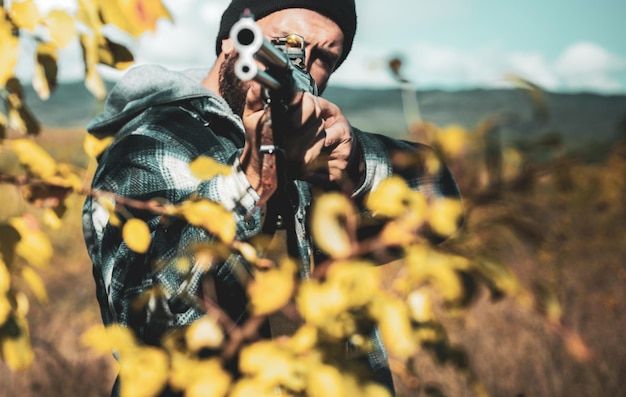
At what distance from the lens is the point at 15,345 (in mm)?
509

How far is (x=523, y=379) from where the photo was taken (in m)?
2.60

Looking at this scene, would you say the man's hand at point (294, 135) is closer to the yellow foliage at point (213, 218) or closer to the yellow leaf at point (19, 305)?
the yellow foliage at point (213, 218)

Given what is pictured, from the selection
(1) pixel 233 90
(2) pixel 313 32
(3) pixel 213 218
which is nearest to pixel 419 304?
(3) pixel 213 218

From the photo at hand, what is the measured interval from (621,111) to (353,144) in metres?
6.62

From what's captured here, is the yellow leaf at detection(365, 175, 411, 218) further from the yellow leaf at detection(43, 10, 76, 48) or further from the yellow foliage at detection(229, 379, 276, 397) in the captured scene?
the yellow leaf at detection(43, 10, 76, 48)

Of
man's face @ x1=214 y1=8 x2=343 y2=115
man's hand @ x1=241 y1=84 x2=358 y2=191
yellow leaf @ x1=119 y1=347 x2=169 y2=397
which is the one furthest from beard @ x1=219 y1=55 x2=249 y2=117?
yellow leaf @ x1=119 y1=347 x2=169 y2=397

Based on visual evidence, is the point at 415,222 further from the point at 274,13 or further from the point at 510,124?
the point at 274,13

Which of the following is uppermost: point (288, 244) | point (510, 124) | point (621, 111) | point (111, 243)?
point (510, 124)

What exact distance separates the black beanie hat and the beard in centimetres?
20

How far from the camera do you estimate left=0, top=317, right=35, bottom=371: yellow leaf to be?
51cm

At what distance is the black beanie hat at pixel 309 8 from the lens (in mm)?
1311

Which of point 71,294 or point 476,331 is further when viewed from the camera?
point 71,294

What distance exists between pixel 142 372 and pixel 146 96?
73 cm

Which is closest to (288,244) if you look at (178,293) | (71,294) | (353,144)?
(178,293)
